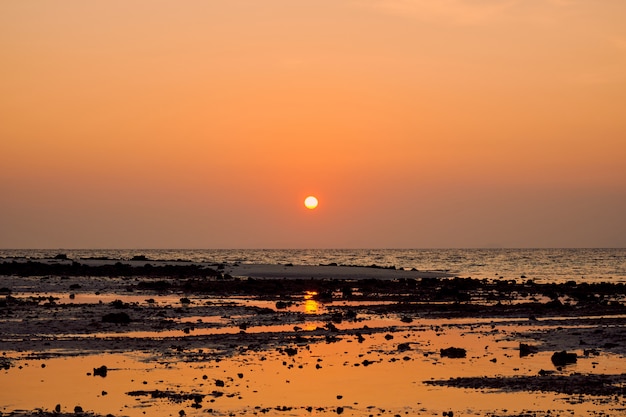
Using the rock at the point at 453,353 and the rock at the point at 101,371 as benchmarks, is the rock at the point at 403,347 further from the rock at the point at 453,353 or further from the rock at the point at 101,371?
the rock at the point at 101,371

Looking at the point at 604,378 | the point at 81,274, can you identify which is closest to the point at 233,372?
the point at 604,378

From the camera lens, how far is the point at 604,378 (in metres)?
25.6

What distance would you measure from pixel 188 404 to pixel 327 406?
3365 millimetres

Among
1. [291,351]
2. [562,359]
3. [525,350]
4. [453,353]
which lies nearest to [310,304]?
[291,351]

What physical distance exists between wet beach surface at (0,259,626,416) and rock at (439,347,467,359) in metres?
0.07

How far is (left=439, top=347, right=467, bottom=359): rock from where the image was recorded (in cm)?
3081

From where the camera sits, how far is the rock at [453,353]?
30814 millimetres

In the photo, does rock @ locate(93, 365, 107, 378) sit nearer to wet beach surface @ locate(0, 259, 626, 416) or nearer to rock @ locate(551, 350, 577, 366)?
wet beach surface @ locate(0, 259, 626, 416)

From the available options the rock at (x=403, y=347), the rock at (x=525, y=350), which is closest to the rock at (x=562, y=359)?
the rock at (x=525, y=350)

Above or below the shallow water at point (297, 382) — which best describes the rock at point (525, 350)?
above

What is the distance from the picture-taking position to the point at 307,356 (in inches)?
1201

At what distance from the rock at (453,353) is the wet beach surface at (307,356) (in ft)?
0.23

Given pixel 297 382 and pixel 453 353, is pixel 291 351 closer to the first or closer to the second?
pixel 453 353

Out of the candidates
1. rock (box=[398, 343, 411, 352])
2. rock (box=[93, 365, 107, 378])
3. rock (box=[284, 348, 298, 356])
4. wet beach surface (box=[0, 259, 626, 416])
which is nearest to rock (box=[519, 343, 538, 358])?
wet beach surface (box=[0, 259, 626, 416])
